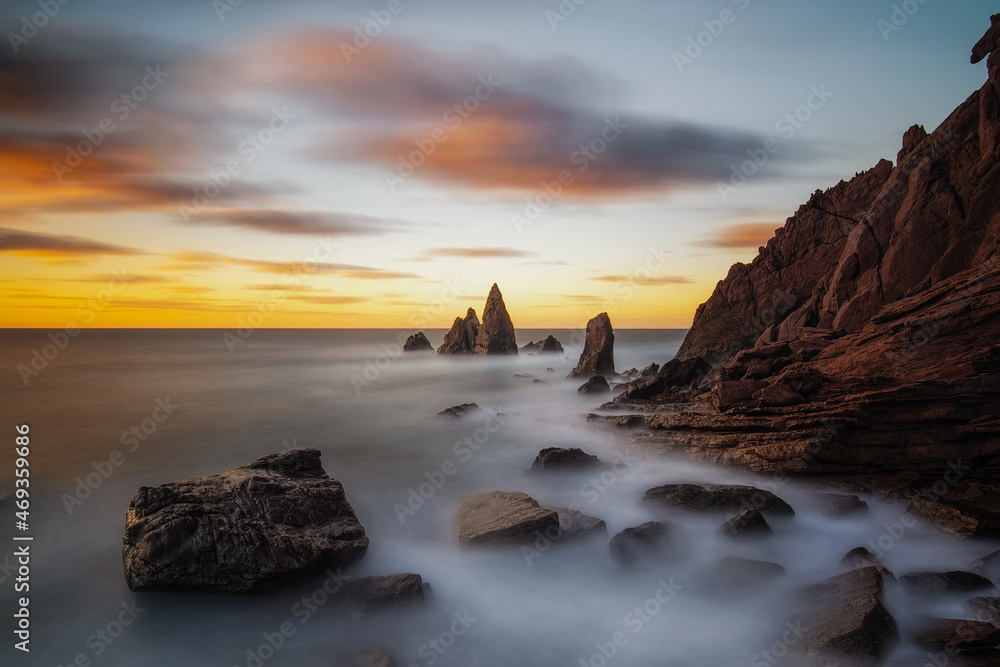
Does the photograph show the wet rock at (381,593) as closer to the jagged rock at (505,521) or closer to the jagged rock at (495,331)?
the jagged rock at (505,521)

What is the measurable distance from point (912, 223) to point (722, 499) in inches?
→ 490

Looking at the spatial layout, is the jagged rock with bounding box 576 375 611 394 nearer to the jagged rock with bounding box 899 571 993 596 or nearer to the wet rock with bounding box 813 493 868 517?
the wet rock with bounding box 813 493 868 517

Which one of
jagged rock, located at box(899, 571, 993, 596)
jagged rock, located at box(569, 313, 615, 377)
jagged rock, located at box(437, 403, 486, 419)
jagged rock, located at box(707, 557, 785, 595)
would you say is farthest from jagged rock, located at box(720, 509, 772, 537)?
jagged rock, located at box(569, 313, 615, 377)

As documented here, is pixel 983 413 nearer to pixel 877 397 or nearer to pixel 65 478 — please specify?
pixel 877 397

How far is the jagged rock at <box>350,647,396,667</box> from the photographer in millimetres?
6695

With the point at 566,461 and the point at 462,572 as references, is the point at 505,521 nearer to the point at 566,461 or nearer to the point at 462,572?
the point at 462,572

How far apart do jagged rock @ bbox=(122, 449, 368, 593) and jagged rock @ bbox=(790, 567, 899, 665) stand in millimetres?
7478

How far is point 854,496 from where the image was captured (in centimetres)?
1110

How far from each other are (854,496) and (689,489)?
3538 mm

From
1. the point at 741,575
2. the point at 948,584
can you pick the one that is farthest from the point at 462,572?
the point at 948,584

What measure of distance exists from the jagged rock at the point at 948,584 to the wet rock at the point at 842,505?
109 inches

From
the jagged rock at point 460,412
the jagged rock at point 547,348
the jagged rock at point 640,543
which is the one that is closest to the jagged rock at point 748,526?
the jagged rock at point 640,543

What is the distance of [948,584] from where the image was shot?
26.2 ft

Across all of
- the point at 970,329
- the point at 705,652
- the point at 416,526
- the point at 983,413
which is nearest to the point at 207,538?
the point at 416,526
